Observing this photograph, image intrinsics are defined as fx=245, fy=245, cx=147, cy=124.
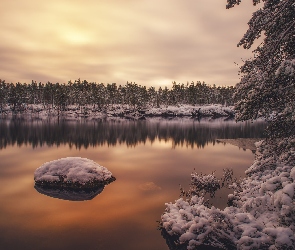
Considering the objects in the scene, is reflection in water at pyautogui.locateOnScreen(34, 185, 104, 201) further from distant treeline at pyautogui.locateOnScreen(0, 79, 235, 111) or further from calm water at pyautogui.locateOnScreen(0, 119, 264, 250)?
distant treeline at pyautogui.locateOnScreen(0, 79, 235, 111)

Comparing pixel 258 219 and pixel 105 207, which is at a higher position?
pixel 258 219

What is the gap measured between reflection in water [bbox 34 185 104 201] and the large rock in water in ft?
0.82

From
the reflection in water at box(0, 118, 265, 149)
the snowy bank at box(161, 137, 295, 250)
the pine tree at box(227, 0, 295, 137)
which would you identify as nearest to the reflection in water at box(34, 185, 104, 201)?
the snowy bank at box(161, 137, 295, 250)

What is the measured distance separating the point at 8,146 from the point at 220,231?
1491 inches

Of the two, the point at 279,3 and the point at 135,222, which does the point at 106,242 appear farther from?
the point at 279,3

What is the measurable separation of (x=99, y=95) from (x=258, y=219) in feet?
478

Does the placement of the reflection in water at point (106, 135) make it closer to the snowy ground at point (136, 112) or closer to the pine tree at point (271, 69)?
the pine tree at point (271, 69)

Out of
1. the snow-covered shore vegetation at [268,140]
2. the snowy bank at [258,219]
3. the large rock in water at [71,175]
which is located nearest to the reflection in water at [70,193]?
the large rock in water at [71,175]

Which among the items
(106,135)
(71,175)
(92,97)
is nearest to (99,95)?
(92,97)

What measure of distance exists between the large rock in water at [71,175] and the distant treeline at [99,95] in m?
121

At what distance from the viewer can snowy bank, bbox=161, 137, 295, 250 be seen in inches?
264

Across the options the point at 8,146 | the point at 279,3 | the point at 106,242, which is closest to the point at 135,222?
the point at 106,242

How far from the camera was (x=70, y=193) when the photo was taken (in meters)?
16.1

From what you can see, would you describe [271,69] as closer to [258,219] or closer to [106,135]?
[258,219]
